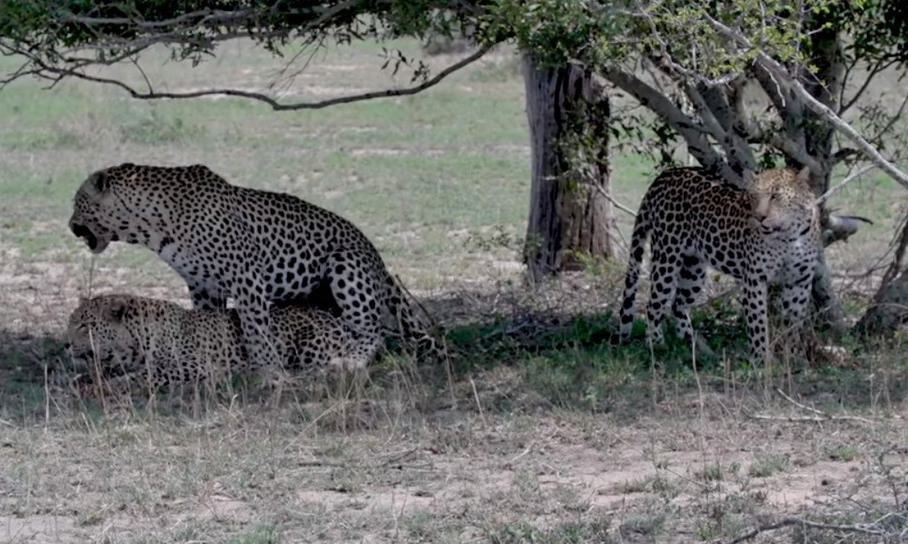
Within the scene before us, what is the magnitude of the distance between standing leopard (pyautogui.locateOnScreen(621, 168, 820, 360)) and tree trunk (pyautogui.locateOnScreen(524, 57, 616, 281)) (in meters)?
1.40

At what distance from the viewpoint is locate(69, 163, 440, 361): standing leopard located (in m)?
10.6

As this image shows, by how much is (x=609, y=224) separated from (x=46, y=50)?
5.74 m

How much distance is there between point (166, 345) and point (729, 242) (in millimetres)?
3548

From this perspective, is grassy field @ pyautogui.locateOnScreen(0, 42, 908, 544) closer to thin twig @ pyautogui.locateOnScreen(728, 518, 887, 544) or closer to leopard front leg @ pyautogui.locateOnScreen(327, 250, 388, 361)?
thin twig @ pyautogui.locateOnScreen(728, 518, 887, 544)

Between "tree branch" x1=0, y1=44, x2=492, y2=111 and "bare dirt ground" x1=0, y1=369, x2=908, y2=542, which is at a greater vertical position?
"tree branch" x1=0, y1=44, x2=492, y2=111


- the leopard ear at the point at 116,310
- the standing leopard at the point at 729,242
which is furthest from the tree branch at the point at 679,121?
the leopard ear at the point at 116,310

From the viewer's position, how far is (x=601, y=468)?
8.19 m

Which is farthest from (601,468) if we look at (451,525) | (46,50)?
(46,50)

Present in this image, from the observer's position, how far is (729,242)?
34.9 feet

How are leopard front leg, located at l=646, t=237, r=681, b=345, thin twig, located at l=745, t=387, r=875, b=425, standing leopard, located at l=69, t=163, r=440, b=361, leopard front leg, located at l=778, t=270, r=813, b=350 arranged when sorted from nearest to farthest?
thin twig, located at l=745, t=387, r=875, b=425, leopard front leg, located at l=778, t=270, r=813, b=350, standing leopard, located at l=69, t=163, r=440, b=361, leopard front leg, located at l=646, t=237, r=681, b=345

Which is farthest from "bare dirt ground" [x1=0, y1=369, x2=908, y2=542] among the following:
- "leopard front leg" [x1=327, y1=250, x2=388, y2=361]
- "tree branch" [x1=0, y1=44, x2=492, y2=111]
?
"tree branch" [x1=0, y1=44, x2=492, y2=111]

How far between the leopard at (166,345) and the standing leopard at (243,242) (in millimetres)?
150

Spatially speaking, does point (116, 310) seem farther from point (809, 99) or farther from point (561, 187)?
point (561, 187)

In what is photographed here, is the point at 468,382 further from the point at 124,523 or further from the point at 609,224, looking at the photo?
the point at 609,224
